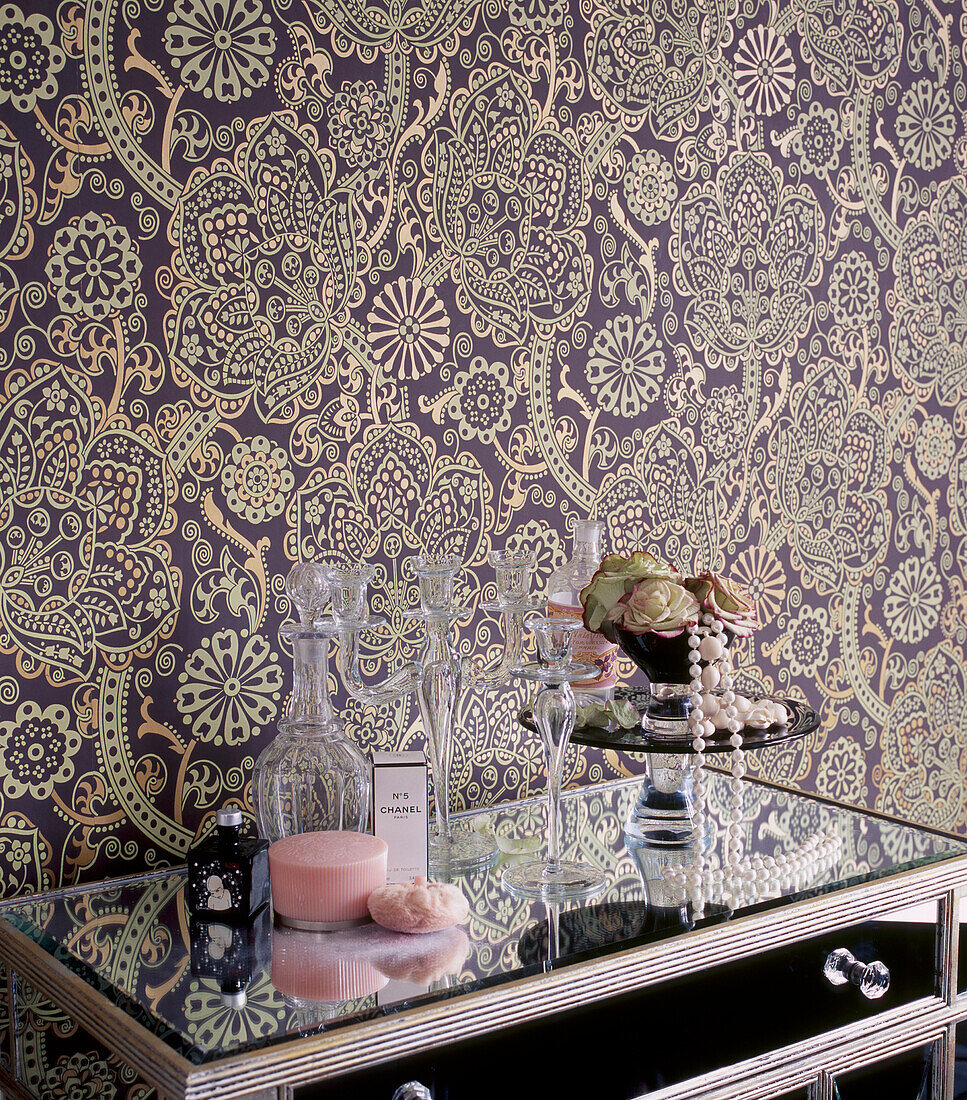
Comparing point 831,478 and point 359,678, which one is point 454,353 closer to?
point 359,678

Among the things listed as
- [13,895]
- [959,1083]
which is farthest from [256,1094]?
[959,1083]

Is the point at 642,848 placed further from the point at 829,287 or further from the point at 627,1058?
the point at 829,287

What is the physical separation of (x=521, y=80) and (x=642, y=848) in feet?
3.46

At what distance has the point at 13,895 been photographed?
1.23 m

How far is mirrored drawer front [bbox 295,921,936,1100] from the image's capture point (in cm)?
98

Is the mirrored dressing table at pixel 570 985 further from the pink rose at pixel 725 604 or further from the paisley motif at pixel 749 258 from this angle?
the paisley motif at pixel 749 258

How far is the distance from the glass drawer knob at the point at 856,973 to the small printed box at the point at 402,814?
0.46 metres

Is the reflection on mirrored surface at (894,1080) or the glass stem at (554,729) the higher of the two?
the glass stem at (554,729)

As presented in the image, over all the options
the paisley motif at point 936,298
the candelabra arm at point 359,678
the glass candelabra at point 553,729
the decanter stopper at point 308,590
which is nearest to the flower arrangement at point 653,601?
the glass candelabra at point 553,729

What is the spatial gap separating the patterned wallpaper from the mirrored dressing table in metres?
0.22

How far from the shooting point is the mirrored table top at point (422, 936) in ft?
3.10

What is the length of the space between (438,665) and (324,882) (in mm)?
321

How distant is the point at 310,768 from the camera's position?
121 cm

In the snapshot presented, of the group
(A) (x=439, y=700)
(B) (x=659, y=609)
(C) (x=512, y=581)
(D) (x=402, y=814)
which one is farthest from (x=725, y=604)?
(D) (x=402, y=814)
